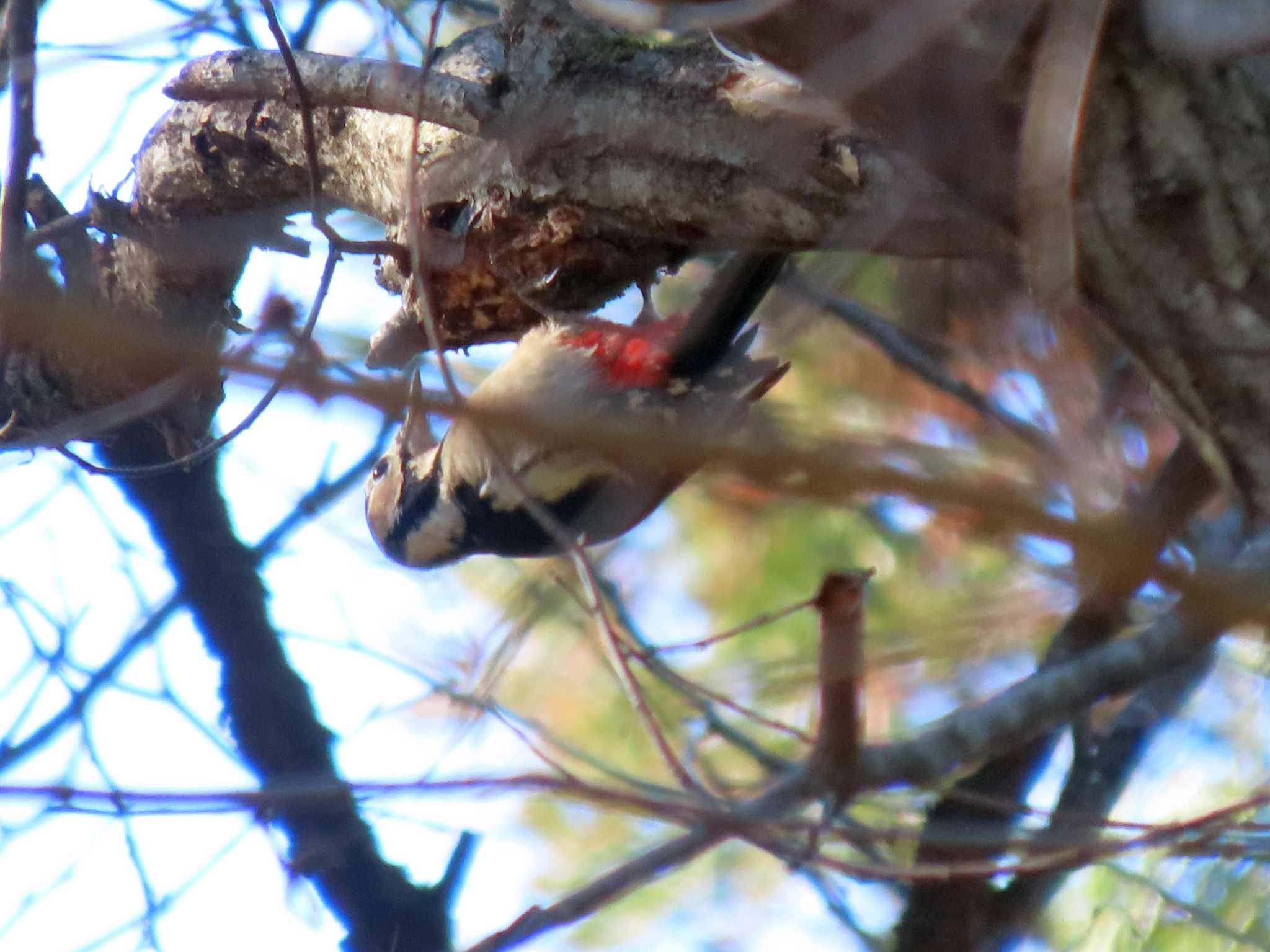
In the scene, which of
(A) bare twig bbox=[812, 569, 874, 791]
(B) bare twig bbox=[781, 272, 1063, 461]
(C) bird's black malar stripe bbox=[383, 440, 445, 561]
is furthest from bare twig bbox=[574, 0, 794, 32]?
(C) bird's black malar stripe bbox=[383, 440, 445, 561]

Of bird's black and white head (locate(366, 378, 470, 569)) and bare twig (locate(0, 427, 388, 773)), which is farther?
bird's black and white head (locate(366, 378, 470, 569))

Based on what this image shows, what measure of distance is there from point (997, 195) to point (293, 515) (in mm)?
2228

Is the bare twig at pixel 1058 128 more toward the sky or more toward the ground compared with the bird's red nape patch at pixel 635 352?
more toward the ground

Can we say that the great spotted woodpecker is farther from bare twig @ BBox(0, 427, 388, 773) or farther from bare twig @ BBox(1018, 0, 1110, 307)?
bare twig @ BBox(1018, 0, 1110, 307)

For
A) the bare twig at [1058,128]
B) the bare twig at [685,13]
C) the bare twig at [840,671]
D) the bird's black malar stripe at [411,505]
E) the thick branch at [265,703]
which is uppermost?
the bird's black malar stripe at [411,505]

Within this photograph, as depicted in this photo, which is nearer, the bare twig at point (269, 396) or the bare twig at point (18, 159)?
the bare twig at point (269, 396)

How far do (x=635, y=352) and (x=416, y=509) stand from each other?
0.95 meters

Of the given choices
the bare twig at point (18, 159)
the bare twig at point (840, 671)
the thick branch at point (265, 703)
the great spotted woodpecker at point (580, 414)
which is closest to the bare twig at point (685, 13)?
the bare twig at point (840, 671)

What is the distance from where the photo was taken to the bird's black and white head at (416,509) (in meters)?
3.56

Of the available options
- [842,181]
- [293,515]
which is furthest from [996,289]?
[293,515]

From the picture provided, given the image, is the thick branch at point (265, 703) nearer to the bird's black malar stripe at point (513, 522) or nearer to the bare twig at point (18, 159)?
the bird's black malar stripe at point (513, 522)

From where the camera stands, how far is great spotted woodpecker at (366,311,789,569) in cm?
279

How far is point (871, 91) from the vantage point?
1.30m

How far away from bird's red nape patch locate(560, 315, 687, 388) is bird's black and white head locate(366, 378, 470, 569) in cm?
63
